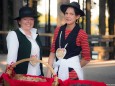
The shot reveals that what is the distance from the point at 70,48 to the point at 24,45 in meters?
0.43

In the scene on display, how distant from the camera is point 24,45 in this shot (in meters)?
4.09

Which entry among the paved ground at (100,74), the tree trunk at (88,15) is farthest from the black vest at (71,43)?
the tree trunk at (88,15)

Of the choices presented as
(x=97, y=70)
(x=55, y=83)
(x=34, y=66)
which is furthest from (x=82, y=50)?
(x=97, y=70)

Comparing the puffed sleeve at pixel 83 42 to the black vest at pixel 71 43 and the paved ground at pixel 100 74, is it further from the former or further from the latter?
the paved ground at pixel 100 74

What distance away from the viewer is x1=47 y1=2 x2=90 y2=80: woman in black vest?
3.98 metres

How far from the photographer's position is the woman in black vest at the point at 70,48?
13.1 ft

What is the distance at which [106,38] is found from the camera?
51.9 feet

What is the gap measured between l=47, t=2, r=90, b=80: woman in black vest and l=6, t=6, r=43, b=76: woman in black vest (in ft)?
0.65

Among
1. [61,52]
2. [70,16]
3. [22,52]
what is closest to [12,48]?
[22,52]

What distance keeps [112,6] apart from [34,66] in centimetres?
1323

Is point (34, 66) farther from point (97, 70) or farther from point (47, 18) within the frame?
point (47, 18)

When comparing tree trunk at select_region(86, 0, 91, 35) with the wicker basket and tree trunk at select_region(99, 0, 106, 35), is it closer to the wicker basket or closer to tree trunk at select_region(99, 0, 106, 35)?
tree trunk at select_region(99, 0, 106, 35)

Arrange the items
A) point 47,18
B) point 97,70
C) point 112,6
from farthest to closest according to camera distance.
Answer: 1. point 47,18
2. point 112,6
3. point 97,70

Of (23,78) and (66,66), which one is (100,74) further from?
(23,78)
